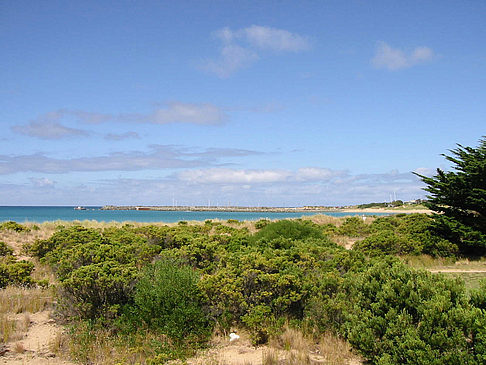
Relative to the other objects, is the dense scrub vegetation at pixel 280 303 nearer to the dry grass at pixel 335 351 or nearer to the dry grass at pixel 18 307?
the dry grass at pixel 335 351

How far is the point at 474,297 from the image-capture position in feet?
17.2

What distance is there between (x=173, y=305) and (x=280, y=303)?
1.98 metres

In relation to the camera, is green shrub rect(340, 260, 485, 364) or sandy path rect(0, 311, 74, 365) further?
sandy path rect(0, 311, 74, 365)

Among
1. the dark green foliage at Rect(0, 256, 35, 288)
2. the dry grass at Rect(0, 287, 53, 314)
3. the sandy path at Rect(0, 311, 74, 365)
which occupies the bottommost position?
the sandy path at Rect(0, 311, 74, 365)

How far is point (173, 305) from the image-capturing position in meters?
6.79

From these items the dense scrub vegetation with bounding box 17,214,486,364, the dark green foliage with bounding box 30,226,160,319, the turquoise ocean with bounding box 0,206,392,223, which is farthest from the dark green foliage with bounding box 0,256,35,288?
the turquoise ocean with bounding box 0,206,392,223

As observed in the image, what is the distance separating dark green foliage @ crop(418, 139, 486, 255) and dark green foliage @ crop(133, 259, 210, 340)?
1363cm

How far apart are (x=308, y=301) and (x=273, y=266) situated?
1.07m

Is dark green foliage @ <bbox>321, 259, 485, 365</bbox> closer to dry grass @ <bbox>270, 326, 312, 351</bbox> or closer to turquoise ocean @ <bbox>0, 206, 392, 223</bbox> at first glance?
dry grass @ <bbox>270, 326, 312, 351</bbox>

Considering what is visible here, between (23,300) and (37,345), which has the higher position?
(23,300)

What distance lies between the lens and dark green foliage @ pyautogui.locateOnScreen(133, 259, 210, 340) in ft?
21.2

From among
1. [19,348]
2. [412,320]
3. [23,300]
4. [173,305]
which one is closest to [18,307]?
[23,300]

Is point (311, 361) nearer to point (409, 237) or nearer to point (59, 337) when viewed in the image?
point (59, 337)

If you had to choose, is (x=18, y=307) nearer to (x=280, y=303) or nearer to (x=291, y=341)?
(x=280, y=303)
